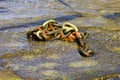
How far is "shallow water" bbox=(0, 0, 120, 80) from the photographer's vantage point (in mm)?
3926

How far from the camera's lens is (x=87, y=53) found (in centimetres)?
442

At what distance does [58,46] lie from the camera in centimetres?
475

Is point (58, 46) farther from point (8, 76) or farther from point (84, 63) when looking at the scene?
point (8, 76)

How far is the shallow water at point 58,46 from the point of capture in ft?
12.9

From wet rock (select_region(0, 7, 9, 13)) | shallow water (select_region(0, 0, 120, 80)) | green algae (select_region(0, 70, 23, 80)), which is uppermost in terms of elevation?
green algae (select_region(0, 70, 23, 80))

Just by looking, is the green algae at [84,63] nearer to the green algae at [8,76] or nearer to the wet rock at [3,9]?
the green algae at [8,76]

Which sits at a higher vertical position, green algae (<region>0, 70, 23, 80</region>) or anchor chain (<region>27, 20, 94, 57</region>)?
green algae (<region>0, 70, 23, 80</region>)

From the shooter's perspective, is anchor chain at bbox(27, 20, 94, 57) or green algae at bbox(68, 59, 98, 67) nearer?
green algae at bbox(68, 59, 98, 67)

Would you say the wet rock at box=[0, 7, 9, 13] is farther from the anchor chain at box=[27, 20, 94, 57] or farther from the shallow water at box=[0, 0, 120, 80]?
the anchor chain at box=[27, 20, 94, 57]

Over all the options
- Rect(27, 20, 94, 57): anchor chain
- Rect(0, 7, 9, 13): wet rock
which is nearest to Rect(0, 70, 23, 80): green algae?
Rect(27, 20, 94, 57): anchor chain

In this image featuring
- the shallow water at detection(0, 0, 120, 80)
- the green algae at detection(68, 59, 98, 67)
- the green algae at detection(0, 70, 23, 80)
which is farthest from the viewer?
the green algae at detection(68, 59, 98, 67)

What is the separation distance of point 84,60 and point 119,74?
1.93 ft

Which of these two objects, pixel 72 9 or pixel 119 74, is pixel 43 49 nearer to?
pixel 119 74

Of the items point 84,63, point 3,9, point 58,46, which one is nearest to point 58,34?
point 58,46
